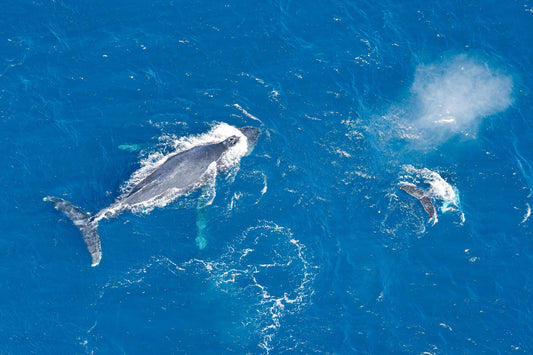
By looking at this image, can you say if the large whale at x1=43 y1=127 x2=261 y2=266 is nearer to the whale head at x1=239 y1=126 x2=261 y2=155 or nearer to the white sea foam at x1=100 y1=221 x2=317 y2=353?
the whale head at x1=239 y1=126 x2=261 y2=155

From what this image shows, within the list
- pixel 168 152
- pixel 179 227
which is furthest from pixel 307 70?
pixel 179 227

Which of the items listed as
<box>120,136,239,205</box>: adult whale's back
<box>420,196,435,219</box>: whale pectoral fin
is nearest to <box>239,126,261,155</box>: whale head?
<box>120,136,239,205</box>: adult whale's back

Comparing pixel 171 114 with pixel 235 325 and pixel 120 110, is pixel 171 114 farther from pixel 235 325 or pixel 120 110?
pixel 235 325

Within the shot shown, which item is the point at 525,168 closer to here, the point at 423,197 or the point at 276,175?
the point at 423,197

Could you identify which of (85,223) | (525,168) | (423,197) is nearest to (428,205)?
(423,197)

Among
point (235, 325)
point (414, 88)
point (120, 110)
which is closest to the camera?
point (235, 325)

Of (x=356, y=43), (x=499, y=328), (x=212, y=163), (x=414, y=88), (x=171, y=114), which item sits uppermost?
(x=356, y=43)
